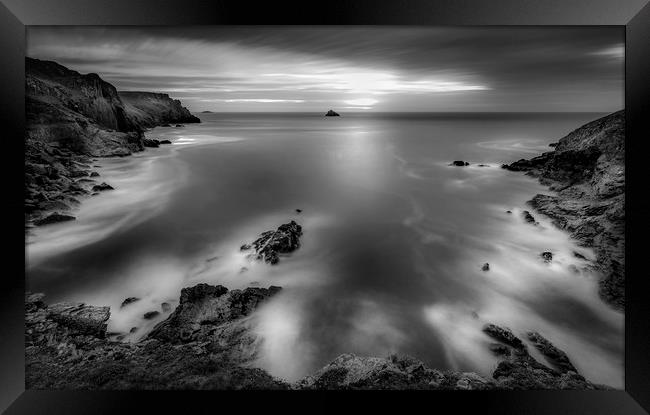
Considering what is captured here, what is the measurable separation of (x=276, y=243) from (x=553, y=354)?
6.12 ft

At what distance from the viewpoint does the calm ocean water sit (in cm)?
214

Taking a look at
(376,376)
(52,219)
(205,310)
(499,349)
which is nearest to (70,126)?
(52,219)

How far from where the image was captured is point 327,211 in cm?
258

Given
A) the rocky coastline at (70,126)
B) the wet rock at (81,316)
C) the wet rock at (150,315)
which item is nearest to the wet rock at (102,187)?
the rocky coastline at (70,126)

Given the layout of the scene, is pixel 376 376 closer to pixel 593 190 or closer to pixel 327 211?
pixel 327 211

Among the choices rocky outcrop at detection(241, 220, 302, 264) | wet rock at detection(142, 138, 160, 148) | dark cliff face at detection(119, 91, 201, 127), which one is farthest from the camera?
wet rock at detection(142, 138, 160, 148)

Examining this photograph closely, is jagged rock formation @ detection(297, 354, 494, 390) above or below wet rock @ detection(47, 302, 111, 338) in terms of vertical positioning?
below

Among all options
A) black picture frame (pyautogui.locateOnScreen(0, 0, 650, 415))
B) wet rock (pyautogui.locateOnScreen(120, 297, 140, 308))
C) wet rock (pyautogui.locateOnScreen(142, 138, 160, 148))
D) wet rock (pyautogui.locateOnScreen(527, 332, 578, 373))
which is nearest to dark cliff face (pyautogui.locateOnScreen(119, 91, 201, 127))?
wet rock (pyautogui.locateOnScreen(142, 138, 160, 148))

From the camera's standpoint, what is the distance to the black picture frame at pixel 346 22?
2018 mm

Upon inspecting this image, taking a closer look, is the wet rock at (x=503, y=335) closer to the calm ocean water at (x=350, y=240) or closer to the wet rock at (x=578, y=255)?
the calm ocean water at (x=350, y=240)

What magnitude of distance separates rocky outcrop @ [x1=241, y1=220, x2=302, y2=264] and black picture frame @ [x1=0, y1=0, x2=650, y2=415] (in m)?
0.85

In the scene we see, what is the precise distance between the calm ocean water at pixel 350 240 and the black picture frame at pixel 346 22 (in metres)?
0.15

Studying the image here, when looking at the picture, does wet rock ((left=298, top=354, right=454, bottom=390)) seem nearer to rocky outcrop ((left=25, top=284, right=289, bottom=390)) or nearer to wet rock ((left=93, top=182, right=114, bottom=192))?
rocky outcrop ((left=25, top=284, right=289, bottom=390))

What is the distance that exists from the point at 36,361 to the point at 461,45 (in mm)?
3435
